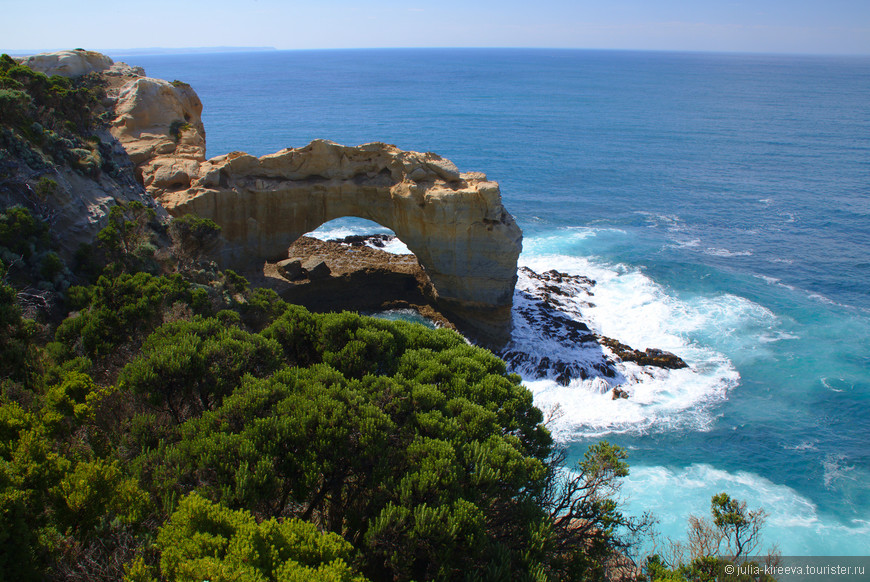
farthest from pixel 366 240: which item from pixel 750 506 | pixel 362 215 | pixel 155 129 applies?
pixel 750 506

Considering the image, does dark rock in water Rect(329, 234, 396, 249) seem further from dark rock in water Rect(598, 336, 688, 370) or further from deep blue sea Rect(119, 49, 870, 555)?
dark rock in water Rect(598, 336, 688, 370)

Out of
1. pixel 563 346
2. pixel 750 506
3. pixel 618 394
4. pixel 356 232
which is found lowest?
pixel 750 506

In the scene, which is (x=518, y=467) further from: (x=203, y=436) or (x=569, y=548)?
(x=203, y=436)

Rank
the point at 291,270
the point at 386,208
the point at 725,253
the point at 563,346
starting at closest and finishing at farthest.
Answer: the point at 563,346
the point at 386,208
the point at 291,270
the point at 725,253

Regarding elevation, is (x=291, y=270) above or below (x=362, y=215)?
below

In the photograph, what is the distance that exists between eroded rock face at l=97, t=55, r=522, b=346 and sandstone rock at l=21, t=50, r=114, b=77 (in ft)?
18.6

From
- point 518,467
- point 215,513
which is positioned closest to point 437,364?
point 518,467

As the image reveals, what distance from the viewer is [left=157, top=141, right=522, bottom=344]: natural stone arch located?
2862 cm

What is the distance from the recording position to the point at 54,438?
11.0 m

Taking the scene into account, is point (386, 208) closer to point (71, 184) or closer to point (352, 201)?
point (352, 201)

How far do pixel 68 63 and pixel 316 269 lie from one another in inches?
842

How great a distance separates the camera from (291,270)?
3269 centimetres

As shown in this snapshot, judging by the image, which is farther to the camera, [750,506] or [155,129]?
[155,129]

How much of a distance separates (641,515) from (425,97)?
4521 inches
